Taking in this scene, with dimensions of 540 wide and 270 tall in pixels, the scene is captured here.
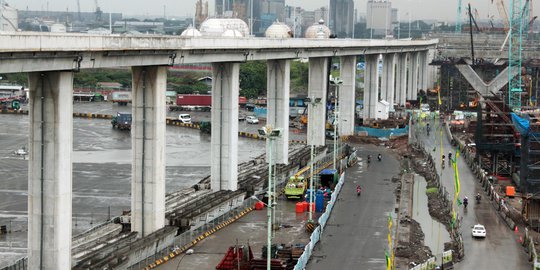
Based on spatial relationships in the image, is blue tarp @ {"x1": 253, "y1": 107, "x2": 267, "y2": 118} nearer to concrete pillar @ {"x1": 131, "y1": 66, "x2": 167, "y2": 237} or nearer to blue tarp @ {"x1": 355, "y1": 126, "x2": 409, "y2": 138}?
blue tarp @ {"x1": 355, "y1": 126, "x2": 409, "y2": 138}

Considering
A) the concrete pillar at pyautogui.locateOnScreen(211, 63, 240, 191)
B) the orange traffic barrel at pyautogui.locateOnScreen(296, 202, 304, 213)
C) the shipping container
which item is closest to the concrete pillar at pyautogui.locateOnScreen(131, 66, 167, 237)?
the orange traffic barrel at pyautogui.locateOnScreen(296, 202, 304, 213)

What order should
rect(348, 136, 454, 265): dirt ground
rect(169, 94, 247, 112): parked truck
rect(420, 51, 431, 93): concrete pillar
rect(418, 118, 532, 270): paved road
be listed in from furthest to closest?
rect(420, 51, 431, 93): concrete pillar
rect(169, 94, 247, 112): parked truck
rect(348, 136, 454, 265): dirt ground
rect(418, 118, 532, 270): paved road

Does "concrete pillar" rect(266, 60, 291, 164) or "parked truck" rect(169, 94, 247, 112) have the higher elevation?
"concrete pillar" rect(266, 60, 291, 164)

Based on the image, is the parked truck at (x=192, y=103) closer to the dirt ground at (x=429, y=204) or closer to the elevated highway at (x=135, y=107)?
the dirt ground at (x=429, y=204)

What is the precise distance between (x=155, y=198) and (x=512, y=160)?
3603 cm

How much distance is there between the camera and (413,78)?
14862cm

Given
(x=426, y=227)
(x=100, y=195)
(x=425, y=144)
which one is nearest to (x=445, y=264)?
(x=426, y=227)

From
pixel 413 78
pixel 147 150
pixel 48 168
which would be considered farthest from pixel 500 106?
pixel 413 78

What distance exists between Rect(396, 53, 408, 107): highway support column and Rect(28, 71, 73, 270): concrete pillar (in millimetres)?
101799

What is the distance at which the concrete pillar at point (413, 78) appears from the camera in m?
148

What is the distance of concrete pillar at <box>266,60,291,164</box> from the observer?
244 ft

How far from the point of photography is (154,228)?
48125 mm

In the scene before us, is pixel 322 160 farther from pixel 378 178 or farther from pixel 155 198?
pixel 155 198

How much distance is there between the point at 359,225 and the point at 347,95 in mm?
47285
